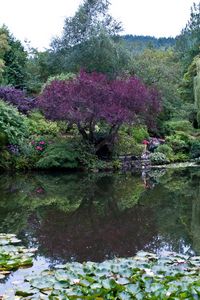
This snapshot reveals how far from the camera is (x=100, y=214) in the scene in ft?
31.4

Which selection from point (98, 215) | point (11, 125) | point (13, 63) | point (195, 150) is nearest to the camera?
point (98, 215)

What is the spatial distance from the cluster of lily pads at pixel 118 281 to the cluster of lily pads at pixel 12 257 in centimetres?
53

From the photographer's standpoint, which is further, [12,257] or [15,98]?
[15,98]

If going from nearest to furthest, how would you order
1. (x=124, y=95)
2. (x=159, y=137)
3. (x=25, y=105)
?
(x=124, y=95), (x=25, y=105), (x=159, y=137)

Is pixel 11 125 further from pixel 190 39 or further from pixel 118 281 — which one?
pixel 190 39

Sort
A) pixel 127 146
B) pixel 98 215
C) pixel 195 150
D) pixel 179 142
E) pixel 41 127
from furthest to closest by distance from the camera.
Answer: pixel 179 142, pixel 195 150, pixel 127 146, pixel 41 127, pixel 98 215

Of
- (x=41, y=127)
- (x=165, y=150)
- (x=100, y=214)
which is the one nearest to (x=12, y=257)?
(x=100, y=214)

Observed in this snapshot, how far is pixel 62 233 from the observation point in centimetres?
796

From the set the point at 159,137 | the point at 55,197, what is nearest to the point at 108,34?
the point at 159,137

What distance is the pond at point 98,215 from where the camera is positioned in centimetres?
698

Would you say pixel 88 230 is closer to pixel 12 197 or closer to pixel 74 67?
pixel 12 197

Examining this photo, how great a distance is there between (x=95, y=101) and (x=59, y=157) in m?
2.46

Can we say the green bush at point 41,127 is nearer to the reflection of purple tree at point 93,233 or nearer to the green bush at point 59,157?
the green bush at point 59,157

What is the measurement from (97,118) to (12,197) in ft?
20.0
